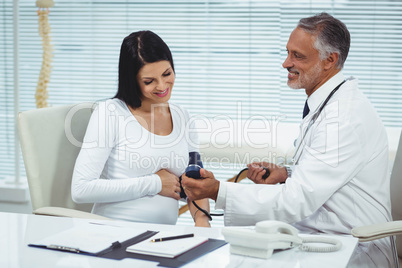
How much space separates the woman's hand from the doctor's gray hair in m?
0.78

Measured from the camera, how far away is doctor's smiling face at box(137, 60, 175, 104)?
2152mm

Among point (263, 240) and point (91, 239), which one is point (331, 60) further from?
point (91, 239)

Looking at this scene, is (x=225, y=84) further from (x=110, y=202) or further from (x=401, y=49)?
(x=110, y=202)

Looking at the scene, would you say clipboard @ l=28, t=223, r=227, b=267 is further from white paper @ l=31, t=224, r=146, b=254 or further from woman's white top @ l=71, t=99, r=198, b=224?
woman's white top @ l=71, t=99, r=198, b=224

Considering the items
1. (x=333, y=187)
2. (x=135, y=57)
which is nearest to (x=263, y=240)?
(x=333, y=187)

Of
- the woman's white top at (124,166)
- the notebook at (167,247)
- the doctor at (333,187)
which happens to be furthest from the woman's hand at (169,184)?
the notebook at (167,247)

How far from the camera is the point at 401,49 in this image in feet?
11.0

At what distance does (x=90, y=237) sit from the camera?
144 centimetres

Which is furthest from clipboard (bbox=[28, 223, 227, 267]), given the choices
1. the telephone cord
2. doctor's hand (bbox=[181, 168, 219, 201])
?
doctor's hand (bbox=[181, 168, 219, 201])

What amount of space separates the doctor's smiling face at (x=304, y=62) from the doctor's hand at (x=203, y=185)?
561 millimetres

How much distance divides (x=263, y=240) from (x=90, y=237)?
494 millimetres

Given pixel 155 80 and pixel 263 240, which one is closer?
pixel 263 240

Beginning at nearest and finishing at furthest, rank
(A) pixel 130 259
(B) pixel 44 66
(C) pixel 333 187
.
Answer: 1. (A) pixel 130 259
2. (C) pixel 333 187
3. (B) pixel 44 66

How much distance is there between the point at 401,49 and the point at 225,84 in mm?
1198
